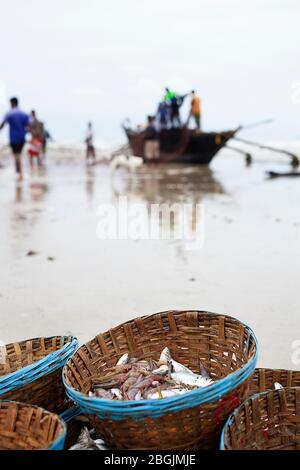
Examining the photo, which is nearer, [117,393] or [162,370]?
[117,393]

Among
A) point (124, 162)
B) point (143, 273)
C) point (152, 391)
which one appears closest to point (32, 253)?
point (143, 273)

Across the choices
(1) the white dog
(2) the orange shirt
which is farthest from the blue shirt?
(2) the orange shirt

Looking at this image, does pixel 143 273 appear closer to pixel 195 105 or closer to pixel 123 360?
pixel 123 360

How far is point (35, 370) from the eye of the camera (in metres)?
2.49

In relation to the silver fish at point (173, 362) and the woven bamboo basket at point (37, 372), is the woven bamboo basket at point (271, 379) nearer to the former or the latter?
the silver fish at point (173, 362)

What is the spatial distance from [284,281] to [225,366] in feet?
9.73

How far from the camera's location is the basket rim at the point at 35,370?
2.41 m

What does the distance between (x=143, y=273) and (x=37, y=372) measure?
3372 millimetres

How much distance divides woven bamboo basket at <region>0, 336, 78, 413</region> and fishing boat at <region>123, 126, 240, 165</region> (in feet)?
63.3

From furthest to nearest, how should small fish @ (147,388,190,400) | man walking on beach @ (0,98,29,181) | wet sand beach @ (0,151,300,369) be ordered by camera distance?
man walking on beach @ (0,98,29,181), wet sand beach @ (0,151,300,369), small fish @ (147,388,190,400)

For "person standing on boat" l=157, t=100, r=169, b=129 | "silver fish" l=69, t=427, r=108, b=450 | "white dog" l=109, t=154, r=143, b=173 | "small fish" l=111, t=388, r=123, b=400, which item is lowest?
Answer: "silver fish" l=69, t=427, r=108, b=450

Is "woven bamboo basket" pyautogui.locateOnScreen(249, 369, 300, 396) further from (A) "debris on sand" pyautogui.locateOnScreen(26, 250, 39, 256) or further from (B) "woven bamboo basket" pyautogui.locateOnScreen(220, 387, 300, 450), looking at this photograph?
(A) "debris on sand" pyautogui.locateOnScreen(26, 250, 39, 256)

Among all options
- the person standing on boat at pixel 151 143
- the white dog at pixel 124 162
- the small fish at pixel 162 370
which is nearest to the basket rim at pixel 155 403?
the small fish at pixel 162 370

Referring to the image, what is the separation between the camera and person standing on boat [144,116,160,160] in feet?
75.2
